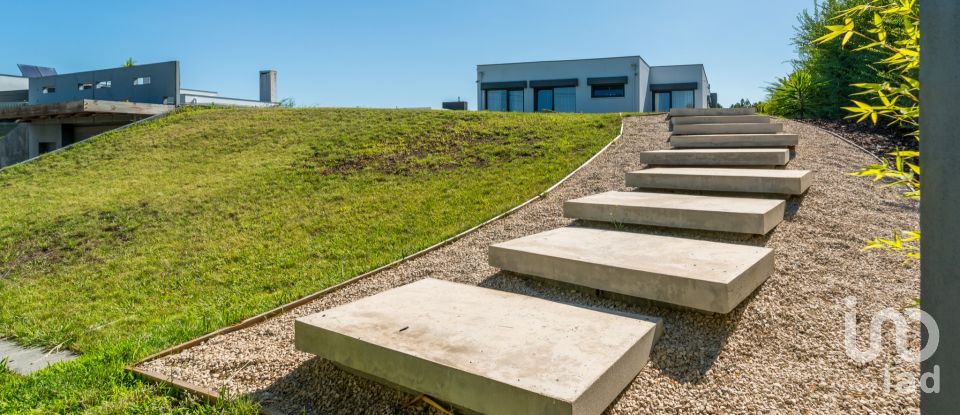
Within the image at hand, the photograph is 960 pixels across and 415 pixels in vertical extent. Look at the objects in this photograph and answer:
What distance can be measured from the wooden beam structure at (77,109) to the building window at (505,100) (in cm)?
1551

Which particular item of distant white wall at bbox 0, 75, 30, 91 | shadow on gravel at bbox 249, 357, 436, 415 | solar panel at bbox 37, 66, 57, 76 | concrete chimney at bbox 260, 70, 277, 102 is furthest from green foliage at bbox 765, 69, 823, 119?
distant white wall at bbox 0, 75, 30, 91

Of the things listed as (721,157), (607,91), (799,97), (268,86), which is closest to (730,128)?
(721,157)

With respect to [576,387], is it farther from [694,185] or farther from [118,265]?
[118,265]

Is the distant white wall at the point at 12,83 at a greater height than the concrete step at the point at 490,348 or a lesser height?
greater

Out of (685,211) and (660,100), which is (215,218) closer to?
(685,211)

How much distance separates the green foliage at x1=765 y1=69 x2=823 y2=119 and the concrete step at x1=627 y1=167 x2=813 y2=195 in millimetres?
7351

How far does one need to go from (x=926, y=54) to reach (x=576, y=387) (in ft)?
4.77

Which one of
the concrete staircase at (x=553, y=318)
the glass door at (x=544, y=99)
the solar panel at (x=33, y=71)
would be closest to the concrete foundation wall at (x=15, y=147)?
the solar panel at (x=33, y=71)

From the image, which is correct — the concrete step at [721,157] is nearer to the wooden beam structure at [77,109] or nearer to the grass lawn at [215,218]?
the grass lawn at [215,218]

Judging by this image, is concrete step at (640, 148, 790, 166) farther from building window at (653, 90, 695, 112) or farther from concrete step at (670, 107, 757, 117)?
building window at (653, 90, 695, 112)

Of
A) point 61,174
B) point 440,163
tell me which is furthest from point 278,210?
point 61,174

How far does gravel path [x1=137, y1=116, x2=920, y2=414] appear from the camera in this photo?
7.30ft

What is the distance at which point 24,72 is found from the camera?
28.4m

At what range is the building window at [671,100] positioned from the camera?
25312 millimetres
